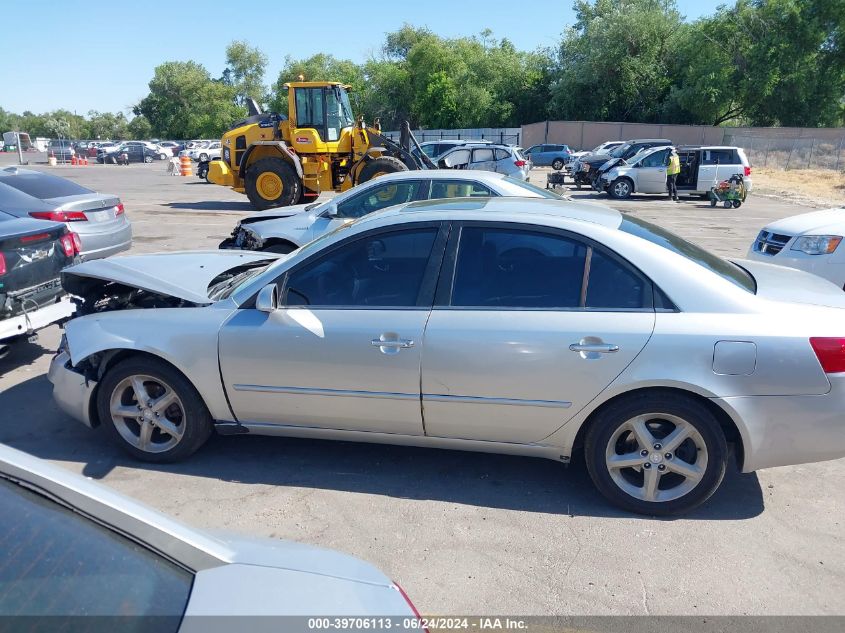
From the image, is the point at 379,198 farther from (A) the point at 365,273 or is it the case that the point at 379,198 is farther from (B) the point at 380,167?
(B) the point at 380,167

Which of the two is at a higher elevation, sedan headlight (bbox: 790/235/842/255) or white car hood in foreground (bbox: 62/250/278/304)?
white car hood in foreground (bbox: 62/250/278/304)

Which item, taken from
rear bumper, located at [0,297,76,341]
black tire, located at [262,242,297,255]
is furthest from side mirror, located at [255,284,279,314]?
black tire, located at [262,242,297,255]

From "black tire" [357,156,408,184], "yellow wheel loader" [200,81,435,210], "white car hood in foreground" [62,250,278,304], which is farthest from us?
"yellow wheel loader" [200,81,435,210]

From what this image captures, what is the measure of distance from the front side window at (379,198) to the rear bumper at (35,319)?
10.6 feet

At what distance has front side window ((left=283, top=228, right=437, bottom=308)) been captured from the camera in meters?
3.90

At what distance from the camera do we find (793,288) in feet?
12.9

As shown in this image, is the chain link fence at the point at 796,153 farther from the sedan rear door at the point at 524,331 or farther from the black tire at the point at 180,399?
the black tire at the point at 180,399

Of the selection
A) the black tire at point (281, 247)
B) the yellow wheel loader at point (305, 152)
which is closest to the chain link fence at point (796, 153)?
the yellow wheel loader at point (305, 152)

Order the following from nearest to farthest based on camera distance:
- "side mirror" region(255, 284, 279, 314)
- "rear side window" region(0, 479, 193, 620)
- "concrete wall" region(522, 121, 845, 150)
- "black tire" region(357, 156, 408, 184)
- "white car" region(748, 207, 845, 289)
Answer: "rear side window" region(0, 479, 193, 620)
"side mirror" region(255, 284, 279, 314)
"white car" region(748, 207, 845, 289)
"black tire" region(357, 156, 408, 184)
"concrete wall" region(522, 121, 845, 150)

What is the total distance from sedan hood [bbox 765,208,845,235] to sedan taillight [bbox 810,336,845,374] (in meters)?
4.68

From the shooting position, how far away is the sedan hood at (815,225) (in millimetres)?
7449

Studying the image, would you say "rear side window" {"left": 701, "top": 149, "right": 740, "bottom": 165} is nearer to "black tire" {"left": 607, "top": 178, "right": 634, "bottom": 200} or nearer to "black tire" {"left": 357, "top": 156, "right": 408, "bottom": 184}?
"black tire" {"left": 607, "top": 178, "right": 634, "bottom": 200}

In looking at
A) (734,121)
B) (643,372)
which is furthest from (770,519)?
(734,121)

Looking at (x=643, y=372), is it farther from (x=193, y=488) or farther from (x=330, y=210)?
(x=330, y=210)
